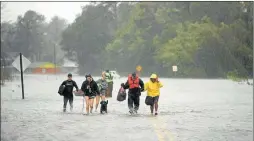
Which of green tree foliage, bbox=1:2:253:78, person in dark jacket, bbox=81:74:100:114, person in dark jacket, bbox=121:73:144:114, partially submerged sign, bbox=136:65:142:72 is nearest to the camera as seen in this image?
person in dark jacket, bbox=121:73:144:114

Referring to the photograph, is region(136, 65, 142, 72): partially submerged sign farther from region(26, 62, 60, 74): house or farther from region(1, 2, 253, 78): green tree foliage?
region(26, 62, 60, 74): house

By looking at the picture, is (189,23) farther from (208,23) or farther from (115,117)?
(115,117)

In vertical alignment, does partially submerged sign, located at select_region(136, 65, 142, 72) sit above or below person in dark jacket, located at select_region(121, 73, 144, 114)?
above

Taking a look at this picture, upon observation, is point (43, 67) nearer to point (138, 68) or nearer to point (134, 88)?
point (138, 68)

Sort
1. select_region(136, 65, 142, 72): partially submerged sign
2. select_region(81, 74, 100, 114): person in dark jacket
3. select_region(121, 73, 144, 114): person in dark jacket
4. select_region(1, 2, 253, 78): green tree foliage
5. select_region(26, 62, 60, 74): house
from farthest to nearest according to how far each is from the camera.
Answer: select_region(26, 62, 60, 74): house → select_region(136, 65, 142, 72): partially submerged sign → select_region(1, 2, 253, 78): green tree foliage → select_region(81, 74, 100, 114): person in dark jacket → select_region(121, 73, 144, 114): person in dark jacket

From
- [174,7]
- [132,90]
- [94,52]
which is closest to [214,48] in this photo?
[174,7]

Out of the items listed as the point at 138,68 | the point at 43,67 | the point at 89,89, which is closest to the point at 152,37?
the point at 138,68

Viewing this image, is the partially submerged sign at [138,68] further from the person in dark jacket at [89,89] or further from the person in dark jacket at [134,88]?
the person in dark jacket at [134,88]

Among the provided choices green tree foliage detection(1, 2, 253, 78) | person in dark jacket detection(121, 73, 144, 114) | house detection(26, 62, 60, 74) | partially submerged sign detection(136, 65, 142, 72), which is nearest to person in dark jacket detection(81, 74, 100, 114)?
person in dark jacket detection(121, 73, 144, 114)

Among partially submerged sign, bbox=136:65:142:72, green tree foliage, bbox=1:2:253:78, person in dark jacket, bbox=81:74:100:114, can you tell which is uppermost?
green tree foliage, bbox=1:2:253:78

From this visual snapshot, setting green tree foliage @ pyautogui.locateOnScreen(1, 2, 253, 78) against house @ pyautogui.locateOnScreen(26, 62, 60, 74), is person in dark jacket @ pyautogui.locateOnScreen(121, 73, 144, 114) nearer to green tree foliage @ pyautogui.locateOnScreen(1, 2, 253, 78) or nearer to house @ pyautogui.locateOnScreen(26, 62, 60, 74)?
green tree foliage @ pyautogui.locateOnScreen(1, 2, 253, 78)

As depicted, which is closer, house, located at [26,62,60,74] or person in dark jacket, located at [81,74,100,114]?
person in dark jacket, located at [81,74,100,114]

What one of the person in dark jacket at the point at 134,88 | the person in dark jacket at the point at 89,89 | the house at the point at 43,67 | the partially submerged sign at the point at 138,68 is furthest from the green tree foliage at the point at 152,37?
the person in dark jacket at the point at 89,89

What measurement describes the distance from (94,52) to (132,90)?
97.3 meters
